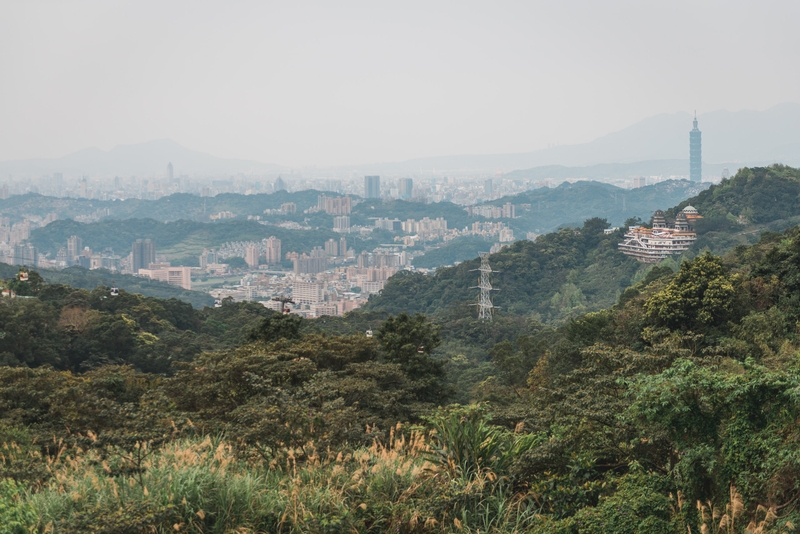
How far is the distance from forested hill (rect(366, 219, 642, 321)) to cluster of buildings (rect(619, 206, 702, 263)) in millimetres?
696

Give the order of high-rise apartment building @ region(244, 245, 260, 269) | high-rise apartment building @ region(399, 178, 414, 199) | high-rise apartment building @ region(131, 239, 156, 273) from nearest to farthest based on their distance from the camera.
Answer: high-rise apartment building @ region(131, 239, 156, 273) → high-rise apartment building @ region(244, 245, 260, 269) → high-rise apartment building @ region(399, 178, 414, 199)

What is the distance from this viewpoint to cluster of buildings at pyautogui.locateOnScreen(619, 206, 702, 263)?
3759 centimetres

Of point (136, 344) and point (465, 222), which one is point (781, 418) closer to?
point (136, 344)

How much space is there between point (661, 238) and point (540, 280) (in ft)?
20.9

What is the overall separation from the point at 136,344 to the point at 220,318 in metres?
8.97

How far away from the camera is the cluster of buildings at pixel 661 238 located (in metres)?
37.6

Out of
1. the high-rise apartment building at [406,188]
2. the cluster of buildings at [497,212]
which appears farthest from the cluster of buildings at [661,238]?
the high-rise apartment building at [406,188]

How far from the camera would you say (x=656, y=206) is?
100312 mm

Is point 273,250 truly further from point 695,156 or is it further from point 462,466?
point 462,466

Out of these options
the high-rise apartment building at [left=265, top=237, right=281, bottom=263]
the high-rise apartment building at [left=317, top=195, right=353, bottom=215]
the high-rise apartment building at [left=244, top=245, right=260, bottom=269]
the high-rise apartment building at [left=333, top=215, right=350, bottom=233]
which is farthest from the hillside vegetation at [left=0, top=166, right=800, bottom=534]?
the high-rise apartment building at [left=317, top=195, right=353, bottom=215]

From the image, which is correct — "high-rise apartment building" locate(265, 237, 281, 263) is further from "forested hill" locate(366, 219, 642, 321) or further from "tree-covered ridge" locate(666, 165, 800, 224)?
"tree-covered ridge" locate(666, 165, 800, 224)

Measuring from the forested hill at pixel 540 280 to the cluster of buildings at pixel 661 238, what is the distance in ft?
2.28

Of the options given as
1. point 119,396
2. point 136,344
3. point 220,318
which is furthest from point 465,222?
point 119,396

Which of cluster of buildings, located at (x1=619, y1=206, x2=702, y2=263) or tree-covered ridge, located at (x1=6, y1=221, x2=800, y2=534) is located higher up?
tree-covered ridge, located at (x1=6, y1=221, x2=800, y2=534)
